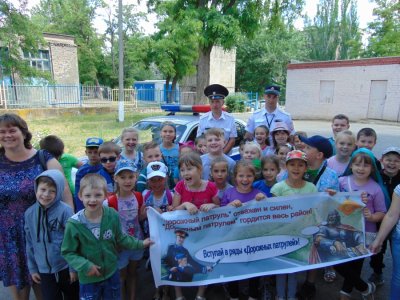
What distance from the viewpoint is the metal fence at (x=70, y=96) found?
1723 cm

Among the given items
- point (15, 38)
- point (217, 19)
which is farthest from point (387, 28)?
point (15, 38)

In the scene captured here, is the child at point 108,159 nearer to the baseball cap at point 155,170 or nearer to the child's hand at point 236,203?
the baseball cap at point 155,170

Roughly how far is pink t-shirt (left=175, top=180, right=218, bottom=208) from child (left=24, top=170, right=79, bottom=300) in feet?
3.52

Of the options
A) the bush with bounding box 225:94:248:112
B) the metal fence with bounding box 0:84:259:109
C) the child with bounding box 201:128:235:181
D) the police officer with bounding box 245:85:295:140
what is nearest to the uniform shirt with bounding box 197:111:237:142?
the police officer with bounding box 245:85:295:140

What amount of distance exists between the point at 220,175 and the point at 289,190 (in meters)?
0.75

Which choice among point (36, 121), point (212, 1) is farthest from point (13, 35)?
point (212, 1)

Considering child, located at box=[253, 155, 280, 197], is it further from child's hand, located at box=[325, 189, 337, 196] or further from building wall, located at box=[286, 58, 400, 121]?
building wall, located at box=[286, 58, 400, 121]

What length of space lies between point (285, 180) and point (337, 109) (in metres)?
23.0

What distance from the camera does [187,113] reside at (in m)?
6.86

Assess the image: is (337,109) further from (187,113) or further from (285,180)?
(285,180)

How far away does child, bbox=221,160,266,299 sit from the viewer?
3189 mm

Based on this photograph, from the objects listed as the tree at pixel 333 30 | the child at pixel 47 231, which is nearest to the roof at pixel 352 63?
the child at pixel 47 231

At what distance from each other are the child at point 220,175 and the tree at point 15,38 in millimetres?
15360

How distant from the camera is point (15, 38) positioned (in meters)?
15.0
